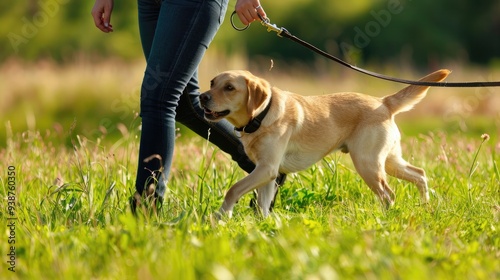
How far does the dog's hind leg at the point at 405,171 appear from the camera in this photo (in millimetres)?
4730

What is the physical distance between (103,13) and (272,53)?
1551 centimetres

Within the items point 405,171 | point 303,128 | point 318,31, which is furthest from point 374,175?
point 318,31

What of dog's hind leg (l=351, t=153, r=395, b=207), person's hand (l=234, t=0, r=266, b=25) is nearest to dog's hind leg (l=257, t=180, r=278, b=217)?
dog's hind leg (l=351, t=153, r=395, b=207)

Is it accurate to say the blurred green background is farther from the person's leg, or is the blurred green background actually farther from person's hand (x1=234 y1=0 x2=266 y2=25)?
person's hand (x1=234 y1=0 x2=266 y2=25)

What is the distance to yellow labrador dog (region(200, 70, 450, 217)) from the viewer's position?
4.23 m

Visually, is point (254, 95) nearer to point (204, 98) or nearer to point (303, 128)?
point (204, 98)

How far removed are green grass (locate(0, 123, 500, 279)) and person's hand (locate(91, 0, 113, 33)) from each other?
754mm

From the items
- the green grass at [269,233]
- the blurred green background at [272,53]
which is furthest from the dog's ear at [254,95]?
the blurred green background at [272,53]

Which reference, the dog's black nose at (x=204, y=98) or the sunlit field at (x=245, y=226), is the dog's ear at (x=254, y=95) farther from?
the sunlit field at (x=245, y=226)

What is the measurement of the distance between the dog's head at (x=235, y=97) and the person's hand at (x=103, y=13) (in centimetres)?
64

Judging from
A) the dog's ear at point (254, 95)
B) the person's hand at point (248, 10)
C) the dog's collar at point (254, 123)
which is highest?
the person's hand at point (248, 10)

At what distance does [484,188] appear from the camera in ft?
15.0

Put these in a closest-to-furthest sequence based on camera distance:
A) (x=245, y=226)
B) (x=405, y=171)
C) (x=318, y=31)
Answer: (x=245, y=226) → (x=405, y=171) → (x=318, y=31)

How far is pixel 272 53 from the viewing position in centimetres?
1969
